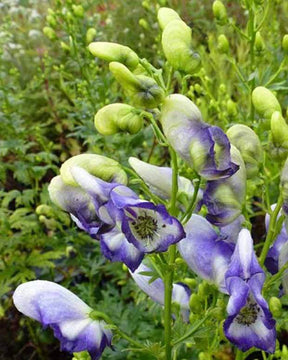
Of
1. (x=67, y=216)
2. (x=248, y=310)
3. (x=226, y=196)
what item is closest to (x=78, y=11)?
(x=67, y=216)

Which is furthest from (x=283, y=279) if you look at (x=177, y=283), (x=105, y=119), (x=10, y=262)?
(x=10, y=262)

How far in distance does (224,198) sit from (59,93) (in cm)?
355

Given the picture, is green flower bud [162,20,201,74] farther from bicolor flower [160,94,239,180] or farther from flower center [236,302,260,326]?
flower center [236,302,260,326]

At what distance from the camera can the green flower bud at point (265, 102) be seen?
3.82ft

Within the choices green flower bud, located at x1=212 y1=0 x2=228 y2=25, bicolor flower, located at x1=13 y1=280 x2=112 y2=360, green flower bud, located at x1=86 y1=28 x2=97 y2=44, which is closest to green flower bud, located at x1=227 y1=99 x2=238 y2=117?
green flower bud, located at x1=212 y1=0 x2=228 y2=25

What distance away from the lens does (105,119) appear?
3.55 feet

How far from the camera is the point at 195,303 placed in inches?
54.8

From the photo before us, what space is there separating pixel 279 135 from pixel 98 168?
35 centimetres

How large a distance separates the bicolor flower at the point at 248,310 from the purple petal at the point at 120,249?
18cm

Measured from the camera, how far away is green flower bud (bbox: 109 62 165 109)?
1.02 meters

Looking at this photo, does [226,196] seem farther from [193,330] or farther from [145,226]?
[193,330]

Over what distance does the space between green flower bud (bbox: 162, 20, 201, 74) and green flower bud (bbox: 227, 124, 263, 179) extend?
0.15 metres

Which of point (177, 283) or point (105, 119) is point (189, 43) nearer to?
point (105, 119)

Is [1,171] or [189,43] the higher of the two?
[189,43]
